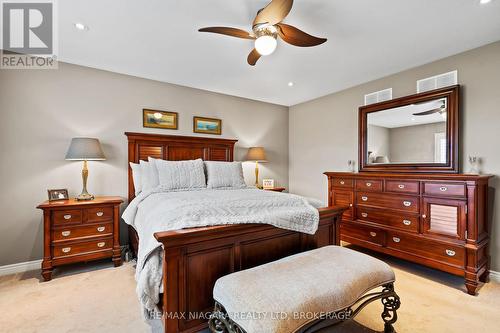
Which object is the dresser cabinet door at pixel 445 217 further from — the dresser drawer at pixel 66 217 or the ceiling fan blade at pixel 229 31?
the dresser drawer at pixel 66 217

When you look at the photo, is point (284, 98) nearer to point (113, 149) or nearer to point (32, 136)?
point (113, 149)

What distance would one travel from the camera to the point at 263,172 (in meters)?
4.84

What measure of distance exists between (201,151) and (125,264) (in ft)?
6.48

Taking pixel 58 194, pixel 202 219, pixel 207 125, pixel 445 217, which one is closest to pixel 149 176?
pixel 58 194

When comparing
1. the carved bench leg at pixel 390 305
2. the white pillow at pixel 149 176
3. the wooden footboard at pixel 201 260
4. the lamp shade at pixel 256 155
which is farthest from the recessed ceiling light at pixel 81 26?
the carved bench leg at pixel 390 305

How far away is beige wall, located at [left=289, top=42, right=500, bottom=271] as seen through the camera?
2.55 metres

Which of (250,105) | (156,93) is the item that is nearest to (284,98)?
(250,105)

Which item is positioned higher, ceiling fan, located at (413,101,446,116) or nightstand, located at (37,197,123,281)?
ceiling fan, located at (413,101,446,116)

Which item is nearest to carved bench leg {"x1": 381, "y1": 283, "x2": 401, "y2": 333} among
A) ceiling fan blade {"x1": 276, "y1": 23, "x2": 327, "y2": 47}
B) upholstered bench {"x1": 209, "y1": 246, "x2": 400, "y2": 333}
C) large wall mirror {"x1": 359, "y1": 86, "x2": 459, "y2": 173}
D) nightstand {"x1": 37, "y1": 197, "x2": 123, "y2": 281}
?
upholstered bench {"x1": 209, "y1": 246, "x2": 400, "y2": 333}

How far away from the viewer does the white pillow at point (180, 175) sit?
9.91ft

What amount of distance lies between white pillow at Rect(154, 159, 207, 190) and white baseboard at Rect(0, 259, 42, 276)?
70.6 inches

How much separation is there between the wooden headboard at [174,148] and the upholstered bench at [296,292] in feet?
8.59

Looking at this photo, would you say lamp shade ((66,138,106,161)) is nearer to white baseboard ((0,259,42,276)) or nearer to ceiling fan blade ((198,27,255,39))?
white baseboard ((0,259,42,276))

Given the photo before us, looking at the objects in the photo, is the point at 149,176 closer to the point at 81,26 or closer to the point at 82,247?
the point at 82,247
